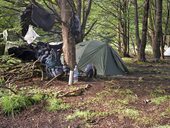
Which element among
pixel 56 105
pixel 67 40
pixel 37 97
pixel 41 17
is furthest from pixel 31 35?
pixel 56 105

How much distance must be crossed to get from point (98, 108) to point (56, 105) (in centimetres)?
80

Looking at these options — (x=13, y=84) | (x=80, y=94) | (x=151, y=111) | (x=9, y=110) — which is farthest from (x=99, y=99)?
(x=13, y=84)

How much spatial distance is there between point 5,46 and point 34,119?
151 inches

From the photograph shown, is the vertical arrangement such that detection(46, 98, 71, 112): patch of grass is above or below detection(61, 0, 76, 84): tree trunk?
below

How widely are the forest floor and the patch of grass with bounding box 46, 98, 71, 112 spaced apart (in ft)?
0.06

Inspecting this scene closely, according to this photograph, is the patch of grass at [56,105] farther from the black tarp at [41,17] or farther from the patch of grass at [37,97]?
the black tarp at [41,17]

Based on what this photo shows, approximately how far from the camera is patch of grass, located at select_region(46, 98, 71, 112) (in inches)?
232

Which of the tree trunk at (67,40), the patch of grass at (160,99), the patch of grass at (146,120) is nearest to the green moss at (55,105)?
the patch of grass at (146,120)

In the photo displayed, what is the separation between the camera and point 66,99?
6.45 m

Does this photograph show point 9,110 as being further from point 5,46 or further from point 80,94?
point 5,46

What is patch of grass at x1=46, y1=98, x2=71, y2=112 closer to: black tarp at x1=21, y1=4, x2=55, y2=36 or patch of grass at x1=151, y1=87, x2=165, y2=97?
patch of grass at x1=151, y1=87, x2=165, y2=97

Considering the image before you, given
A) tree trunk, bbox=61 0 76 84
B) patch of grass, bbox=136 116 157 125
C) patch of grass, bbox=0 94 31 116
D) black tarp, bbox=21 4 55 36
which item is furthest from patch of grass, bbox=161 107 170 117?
black tarp, bbox=21 4 55 36

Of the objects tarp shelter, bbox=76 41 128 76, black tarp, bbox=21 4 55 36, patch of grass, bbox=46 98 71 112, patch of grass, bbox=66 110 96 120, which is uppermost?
black tarp, bbox=21 4 55 36

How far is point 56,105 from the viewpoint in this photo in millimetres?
5996
